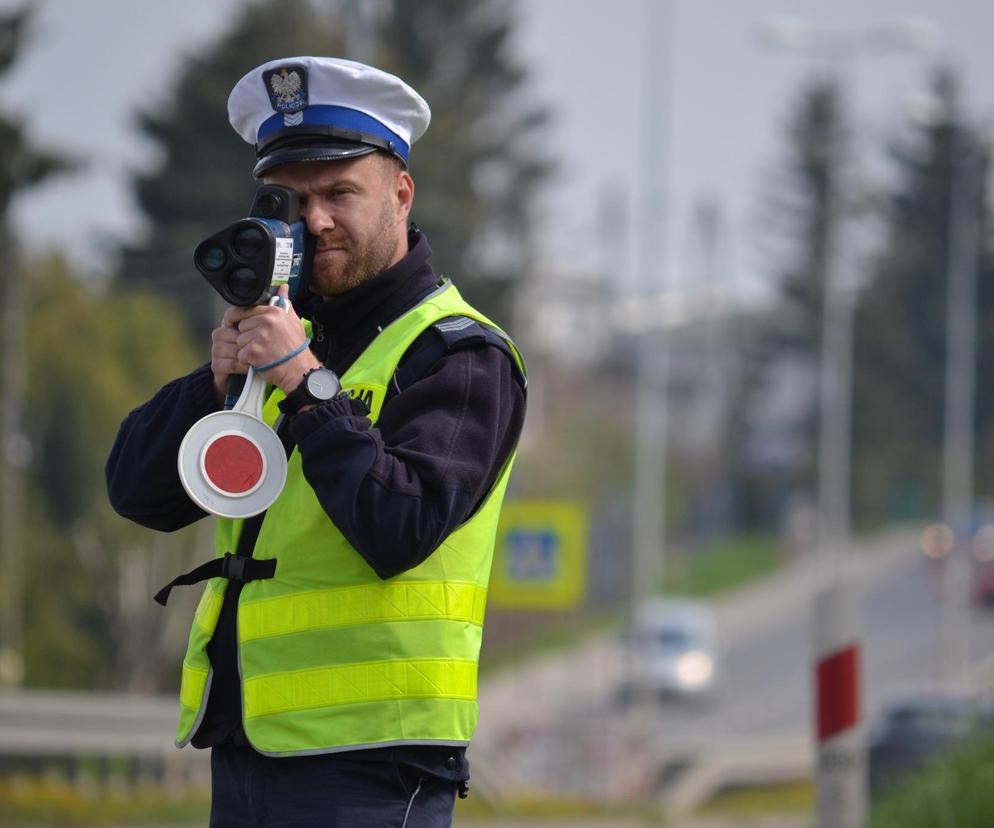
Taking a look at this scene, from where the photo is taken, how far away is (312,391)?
9.82 feet

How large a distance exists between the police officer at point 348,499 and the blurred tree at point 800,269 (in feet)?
197

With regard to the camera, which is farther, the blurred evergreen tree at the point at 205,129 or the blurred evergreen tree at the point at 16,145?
the blurred evergreen tree at the point at 205,129

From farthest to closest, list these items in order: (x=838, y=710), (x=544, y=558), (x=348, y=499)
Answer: (x=544, y=558), (x=838, y=710), (x=348, y=499)

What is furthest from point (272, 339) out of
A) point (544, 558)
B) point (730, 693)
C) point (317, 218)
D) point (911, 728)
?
point (730, 693)

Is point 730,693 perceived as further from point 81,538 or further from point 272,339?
point 272,339

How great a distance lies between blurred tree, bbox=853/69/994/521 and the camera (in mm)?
62719

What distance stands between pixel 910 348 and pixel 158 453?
6153cm

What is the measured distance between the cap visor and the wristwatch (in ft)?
1.26

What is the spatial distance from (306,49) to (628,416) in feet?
88.6

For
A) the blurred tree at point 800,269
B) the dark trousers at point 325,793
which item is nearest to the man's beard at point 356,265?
the dark trousers at point 325,793

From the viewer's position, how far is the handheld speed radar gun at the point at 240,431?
3008 mm

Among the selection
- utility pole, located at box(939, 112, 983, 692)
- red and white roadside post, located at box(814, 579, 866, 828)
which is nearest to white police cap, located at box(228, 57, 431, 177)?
red and white roadside post, located at box(814, 579, 866, 828)

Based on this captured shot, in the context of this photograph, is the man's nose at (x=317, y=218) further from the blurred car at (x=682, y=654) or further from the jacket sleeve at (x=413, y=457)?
the blurred car at (x=682, y=654)

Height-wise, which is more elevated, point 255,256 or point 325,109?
point 325,109
